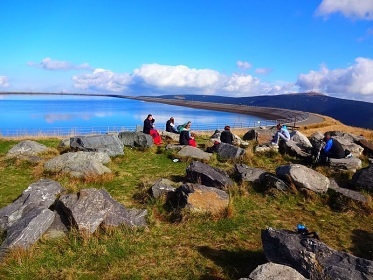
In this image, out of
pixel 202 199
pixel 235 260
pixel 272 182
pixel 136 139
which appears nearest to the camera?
pixel 235 260

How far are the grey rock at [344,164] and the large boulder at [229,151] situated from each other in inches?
162

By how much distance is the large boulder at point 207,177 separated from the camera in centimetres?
1161

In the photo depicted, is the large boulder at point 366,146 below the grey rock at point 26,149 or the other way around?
the other way around

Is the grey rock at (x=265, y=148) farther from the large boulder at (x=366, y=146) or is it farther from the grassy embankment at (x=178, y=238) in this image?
the grassy embankment at (x=178, y=238)

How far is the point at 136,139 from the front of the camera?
19078 mm

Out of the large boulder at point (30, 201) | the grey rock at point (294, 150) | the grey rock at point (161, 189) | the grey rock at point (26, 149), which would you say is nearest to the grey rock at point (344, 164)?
the grey rock at point (294, 150)

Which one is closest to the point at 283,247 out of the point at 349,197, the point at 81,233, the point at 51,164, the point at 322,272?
the point at 322,272

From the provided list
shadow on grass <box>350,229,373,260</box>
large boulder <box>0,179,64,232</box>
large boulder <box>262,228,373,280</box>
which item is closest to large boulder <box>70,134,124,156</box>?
large boulder <box>0,179,64,232</box>

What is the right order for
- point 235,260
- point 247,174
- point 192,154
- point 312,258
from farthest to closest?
point 192,154 < point 247,174 < point 235,260 < point 312,258

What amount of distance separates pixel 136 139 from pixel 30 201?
10156 millimetres

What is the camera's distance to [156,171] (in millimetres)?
14672

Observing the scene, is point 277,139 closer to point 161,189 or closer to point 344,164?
point 344,164

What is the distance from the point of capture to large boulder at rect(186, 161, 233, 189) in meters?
11.6

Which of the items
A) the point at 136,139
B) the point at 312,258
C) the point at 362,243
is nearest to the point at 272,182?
the point at 362,243
